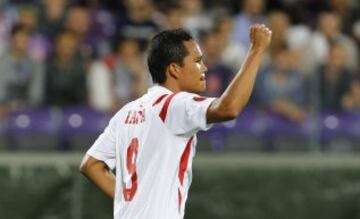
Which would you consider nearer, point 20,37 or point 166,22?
point 20,37

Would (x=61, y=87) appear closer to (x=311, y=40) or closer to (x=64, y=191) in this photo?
(x=64, y=191)

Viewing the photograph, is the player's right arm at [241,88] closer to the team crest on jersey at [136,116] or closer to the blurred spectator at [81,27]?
the team crest on jersey at [136,116]

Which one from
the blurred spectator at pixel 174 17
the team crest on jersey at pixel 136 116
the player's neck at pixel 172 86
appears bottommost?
the team crest on jersey at pixel 136 116

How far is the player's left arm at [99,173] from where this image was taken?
520cm

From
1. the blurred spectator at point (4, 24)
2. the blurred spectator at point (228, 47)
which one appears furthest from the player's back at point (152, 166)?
the blurred spectator at point (4, 24)

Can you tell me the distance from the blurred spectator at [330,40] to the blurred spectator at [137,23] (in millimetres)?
1760

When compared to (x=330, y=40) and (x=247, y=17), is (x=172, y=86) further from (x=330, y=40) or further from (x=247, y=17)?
(x=247, y=17)

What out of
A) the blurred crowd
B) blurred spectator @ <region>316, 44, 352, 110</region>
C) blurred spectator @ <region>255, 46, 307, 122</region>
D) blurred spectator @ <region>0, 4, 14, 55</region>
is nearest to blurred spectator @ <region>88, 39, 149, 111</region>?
Answer: the blurred crowd

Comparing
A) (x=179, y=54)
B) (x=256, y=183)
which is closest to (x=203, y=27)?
(x=256, y=183)

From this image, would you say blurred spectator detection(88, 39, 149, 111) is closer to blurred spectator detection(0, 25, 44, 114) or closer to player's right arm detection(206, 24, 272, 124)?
blurred spectator detection(0, 25, 44, 114)

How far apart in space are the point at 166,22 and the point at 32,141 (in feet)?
7.00

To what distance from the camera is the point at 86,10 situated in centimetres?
1046

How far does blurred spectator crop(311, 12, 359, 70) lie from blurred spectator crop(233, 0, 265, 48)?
0.72 m

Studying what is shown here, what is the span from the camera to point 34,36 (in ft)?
31.4
